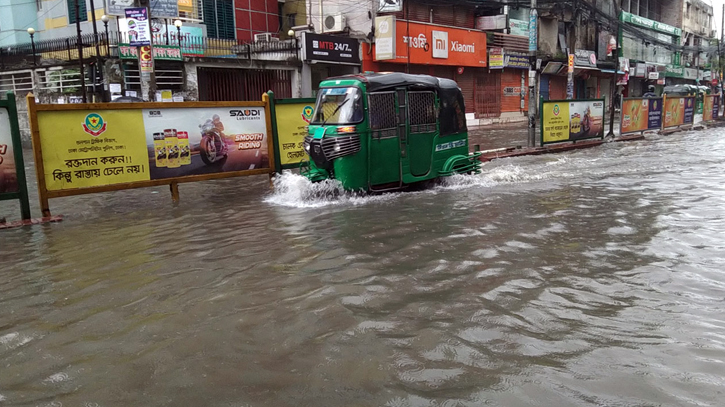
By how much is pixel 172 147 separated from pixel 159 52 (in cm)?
1333

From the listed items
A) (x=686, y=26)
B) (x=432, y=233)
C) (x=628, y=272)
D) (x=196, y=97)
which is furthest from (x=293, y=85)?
(x=686, y=26)

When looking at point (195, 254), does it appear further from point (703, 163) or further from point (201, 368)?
point (703, 163)

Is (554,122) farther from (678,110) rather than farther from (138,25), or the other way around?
(138,25)

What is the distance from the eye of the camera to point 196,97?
933 inches

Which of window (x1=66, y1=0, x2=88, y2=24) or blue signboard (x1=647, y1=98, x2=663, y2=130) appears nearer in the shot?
blue signboard (x1=647, y1=98, x2=663, y2=130)

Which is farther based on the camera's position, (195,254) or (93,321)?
(195,254)

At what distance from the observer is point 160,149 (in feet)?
33.9

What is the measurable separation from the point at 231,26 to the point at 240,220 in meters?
23.1

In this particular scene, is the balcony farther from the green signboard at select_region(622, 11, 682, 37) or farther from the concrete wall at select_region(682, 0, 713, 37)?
the concrete wall at select_region(682, 0, 713, 37)

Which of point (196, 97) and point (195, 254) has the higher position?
point (196, 97)

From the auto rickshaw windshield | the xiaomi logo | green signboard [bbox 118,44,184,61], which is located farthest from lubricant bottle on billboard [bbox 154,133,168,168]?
the xiaomi logo

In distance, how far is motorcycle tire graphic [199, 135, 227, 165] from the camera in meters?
10.8

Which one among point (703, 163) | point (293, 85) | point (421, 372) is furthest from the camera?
point (293, 85)

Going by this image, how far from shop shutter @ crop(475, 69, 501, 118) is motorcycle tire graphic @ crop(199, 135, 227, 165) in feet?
90.5
